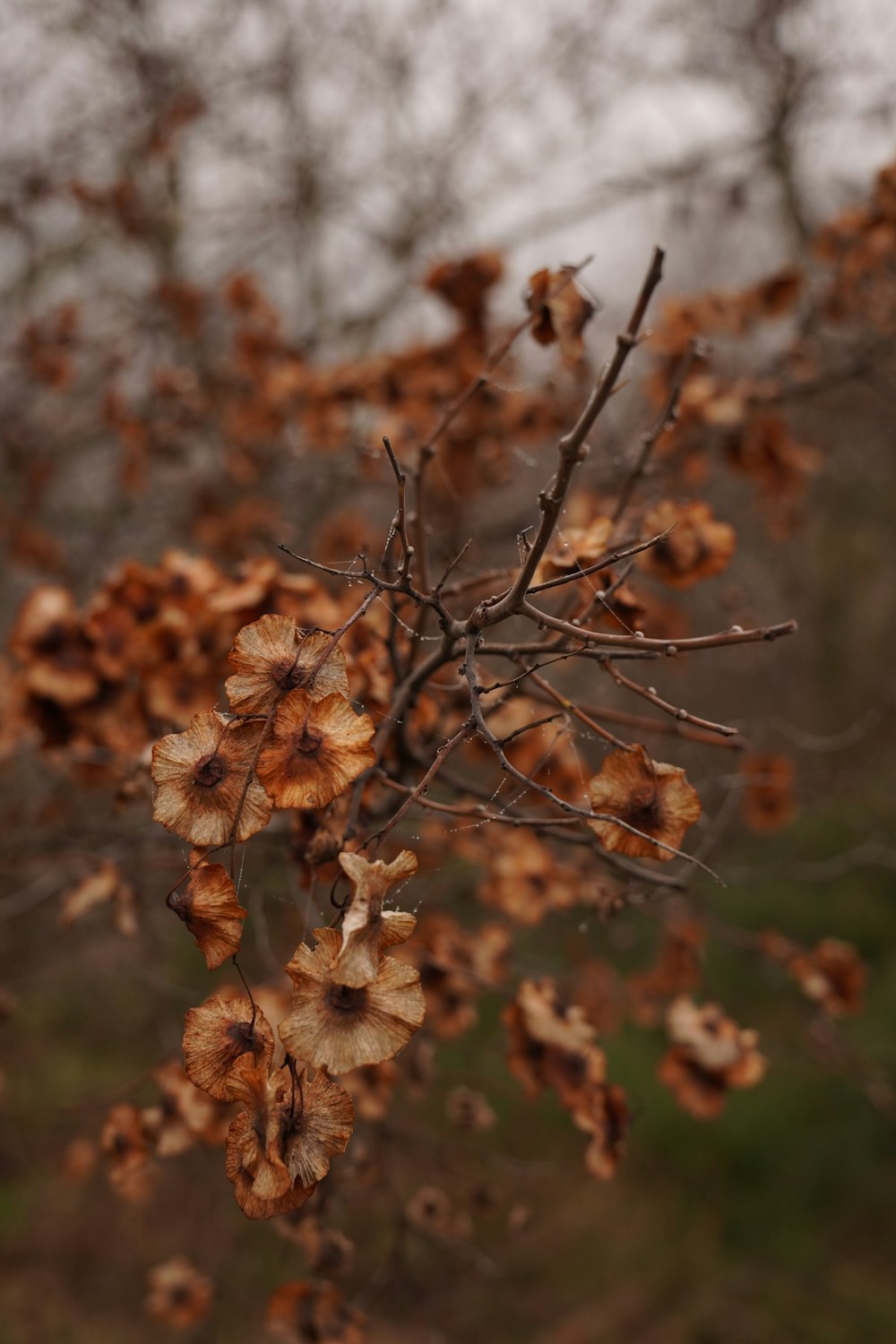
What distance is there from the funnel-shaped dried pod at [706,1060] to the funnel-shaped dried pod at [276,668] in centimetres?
104

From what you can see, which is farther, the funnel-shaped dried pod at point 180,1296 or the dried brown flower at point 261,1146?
the funnel-shaped dried pod at point 180,1296

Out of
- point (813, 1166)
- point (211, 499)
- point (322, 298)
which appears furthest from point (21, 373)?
point (813, 1166)

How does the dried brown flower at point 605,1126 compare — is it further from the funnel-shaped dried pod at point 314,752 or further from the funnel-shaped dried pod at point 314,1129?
the funnel-shaped dried pod at point 314,752

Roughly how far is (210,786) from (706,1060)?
3.53ft

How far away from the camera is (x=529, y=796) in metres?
1.59

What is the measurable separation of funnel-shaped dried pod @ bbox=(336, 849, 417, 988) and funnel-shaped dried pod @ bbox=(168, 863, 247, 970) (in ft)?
0.43

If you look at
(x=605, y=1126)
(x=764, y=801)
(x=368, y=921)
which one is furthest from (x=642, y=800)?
(x=764, y=801)

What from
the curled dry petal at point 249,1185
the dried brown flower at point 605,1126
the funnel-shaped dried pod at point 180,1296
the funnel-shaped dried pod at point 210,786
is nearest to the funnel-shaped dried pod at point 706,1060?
the dried brown flower at point 605,1126

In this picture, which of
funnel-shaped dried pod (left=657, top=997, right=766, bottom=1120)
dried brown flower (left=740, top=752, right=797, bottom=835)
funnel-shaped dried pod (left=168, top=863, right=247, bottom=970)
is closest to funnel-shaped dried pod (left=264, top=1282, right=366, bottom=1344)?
funnel-shaped dried pod (left=657, top=997, right=766, bottom=1120)

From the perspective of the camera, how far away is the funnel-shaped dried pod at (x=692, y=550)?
1.29m

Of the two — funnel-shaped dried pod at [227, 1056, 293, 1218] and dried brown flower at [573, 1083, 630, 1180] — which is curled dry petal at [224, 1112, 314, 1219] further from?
dried brown flower at [573, 1083, 630, 1180]

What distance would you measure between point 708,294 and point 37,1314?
455 centimetres

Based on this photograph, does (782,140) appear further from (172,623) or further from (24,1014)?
(24,1014)

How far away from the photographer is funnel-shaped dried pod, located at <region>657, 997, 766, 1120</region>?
149 cm
